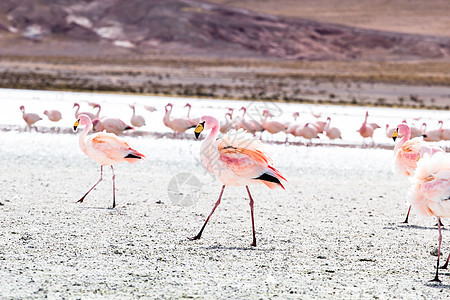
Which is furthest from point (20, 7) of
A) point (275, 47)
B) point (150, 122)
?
point (150, 122)

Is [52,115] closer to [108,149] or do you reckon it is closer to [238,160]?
[108,149]

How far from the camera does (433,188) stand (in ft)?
21.4

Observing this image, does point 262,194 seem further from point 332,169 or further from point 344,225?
point 332,169

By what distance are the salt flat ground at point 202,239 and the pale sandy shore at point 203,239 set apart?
15 millimetres

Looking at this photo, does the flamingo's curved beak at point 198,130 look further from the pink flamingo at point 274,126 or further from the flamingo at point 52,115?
the flamingo at point 52,115

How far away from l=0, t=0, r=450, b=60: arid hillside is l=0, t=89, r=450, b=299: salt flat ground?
276 ft

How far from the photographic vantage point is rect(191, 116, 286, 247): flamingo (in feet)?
24.5

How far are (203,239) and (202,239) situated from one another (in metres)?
0.01

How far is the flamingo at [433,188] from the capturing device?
644cm

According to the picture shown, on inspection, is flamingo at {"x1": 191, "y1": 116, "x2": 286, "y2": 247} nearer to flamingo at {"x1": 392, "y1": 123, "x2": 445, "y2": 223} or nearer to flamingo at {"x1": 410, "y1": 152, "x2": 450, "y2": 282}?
flamingo at {"x1": 410, "y1": 152, "x2": 450, "y2": 282}

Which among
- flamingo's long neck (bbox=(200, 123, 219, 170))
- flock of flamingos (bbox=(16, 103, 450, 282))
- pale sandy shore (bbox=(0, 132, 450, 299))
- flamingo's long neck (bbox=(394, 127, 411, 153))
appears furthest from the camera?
flamingo's long neck (bbox=(394, 127, 411, 153))

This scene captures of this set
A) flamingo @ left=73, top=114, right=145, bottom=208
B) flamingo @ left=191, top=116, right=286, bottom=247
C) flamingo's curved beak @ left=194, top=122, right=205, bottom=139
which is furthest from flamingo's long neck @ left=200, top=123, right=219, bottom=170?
flamingo @ left=73, top=114, right=145, bottom=208

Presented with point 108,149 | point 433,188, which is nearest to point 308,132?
point 108,149

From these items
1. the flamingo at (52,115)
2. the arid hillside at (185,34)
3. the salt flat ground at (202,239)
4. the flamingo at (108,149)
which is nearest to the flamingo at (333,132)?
the salt flat ground at (202,239)
